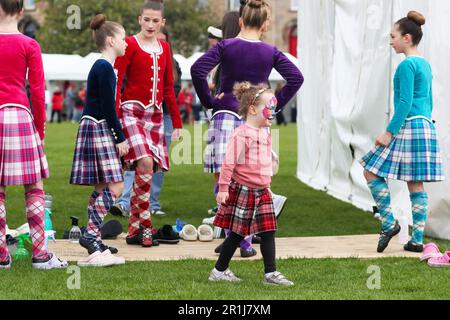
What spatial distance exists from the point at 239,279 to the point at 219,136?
1610 millimetres

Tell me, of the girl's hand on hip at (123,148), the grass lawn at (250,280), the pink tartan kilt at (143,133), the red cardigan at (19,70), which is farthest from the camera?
the pink tartan kilt at (143,133)

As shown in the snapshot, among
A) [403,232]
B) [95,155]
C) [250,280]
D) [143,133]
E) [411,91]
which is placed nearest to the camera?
[250,280]

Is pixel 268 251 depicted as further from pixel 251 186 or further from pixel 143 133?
pixel 143 133

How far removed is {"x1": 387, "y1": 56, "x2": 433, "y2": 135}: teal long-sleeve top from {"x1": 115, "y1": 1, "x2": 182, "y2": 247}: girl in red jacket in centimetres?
195

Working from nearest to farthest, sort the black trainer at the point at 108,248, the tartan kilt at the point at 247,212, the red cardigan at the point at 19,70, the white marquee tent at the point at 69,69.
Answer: the tartan kilt at the point at 247,212
the red cardigan at the point at 19,70
the black trainer at the point at 108,248
the white marquee tent at the point at 69,69

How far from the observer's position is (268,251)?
260 inches

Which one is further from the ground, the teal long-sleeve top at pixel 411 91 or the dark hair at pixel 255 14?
the dark hair at pixel 255 14

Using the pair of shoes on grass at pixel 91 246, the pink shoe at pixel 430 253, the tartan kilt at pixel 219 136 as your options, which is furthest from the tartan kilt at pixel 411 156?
the pair of shoes on grass at pixel 91 246

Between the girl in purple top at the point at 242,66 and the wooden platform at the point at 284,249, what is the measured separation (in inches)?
40.1

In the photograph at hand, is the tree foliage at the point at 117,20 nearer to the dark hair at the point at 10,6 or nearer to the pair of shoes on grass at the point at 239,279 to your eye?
the dark hair at the point at 10,6

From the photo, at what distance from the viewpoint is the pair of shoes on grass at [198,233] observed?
876cm

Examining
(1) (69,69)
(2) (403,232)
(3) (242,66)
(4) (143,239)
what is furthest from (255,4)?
(1) (69,69)
